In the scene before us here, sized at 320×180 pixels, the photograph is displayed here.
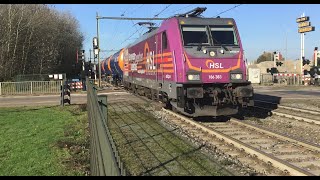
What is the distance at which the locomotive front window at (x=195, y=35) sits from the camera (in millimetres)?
13617

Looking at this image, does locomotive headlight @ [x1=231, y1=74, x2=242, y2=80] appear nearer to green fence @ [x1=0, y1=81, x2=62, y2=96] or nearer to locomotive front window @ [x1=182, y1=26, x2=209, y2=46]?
locomotive front window @ [x1=182, y1=26, x2=209, y2=46]

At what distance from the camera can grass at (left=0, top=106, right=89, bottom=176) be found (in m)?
7.59

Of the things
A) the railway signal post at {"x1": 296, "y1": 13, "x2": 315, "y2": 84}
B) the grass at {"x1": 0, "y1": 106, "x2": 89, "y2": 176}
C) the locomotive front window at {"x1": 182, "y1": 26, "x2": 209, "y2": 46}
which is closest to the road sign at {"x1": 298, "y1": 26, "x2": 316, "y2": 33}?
the railway signal post at {"x1": 296, "y1": 13, "x2": 315, "y2": 84}

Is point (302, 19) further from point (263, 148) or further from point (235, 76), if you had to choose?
point (263, 148)

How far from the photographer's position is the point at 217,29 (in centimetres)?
1416

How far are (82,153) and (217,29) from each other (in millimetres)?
7261

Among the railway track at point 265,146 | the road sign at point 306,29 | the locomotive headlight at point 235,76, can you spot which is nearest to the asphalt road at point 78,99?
the locomotive headlight at point 235,76

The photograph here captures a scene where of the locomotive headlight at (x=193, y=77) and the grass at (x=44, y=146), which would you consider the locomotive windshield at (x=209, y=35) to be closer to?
the locomotive headlight at (x=193, y=77)

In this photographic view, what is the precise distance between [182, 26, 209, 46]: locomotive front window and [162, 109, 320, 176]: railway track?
8.82ft

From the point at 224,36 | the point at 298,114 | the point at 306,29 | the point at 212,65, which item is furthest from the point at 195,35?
the point at 306,29

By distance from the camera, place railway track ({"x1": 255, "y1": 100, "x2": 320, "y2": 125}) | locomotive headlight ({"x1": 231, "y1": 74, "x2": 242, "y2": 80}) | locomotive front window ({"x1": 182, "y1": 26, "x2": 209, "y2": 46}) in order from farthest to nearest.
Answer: railway track ({"x1": 255, "y1": 100, "x2": 320, "y2": 125}), locomotive front window ({"x1": 182, "y1": 26, "x2": 209, "y2": 46}), locomotive headlight ({"x1": 231, "y1": 74, "x2": 242, "y2": 80})

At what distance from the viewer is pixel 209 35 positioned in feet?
45.8

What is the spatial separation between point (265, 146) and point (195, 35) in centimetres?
556
